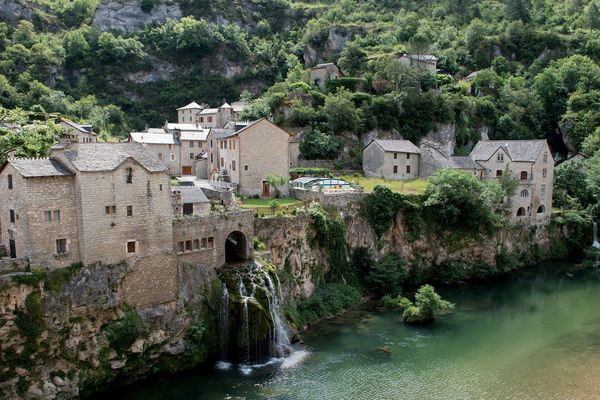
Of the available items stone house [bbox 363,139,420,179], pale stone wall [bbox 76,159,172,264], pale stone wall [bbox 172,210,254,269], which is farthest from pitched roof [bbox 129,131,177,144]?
pale stone wall [bbox 76,159,172,264]

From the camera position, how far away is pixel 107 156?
34625mm

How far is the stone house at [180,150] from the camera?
229ft

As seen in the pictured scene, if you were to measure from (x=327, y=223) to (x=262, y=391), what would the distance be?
1993 centimetres

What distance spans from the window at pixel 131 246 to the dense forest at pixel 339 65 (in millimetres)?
39461

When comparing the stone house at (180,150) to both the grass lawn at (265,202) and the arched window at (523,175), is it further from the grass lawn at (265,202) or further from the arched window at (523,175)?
the arched window at (523,175)

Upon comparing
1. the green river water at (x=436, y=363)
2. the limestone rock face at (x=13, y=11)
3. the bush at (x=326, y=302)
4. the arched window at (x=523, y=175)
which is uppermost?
the limestone rock face at (x=13, y=11)

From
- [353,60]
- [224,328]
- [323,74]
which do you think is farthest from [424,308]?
[353,60]

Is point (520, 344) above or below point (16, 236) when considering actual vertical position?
below

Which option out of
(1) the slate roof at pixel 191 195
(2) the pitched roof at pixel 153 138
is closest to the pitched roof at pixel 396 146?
(2) the pitched roof at pixel 153 138

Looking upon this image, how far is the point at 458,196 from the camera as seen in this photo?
56500 millimetres

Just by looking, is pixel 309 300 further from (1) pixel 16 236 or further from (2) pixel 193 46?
(2) pixel 193 46

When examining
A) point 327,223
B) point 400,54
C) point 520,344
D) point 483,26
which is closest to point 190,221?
point 327,223

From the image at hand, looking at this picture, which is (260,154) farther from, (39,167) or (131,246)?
(39,167)

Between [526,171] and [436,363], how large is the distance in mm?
38182
